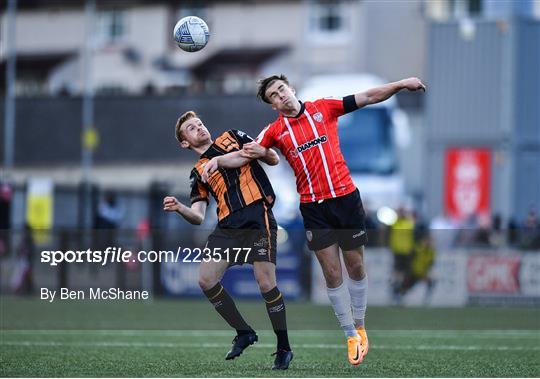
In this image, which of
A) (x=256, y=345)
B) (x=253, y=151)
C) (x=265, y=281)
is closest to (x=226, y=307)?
(x=265, y=281)

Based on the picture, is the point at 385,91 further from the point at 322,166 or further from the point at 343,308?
the point at 343,308

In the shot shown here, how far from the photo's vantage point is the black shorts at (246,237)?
12266mm

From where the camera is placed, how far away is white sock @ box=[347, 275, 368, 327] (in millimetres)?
12664

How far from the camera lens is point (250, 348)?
14.8 metres

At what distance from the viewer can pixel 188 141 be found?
12.6m

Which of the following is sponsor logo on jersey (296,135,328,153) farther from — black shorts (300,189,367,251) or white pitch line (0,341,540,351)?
white pitch line (0,341,540,351)

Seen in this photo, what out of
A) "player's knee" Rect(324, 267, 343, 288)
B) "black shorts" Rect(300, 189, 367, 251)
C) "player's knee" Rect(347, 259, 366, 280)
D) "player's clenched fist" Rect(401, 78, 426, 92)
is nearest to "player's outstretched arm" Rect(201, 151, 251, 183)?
"black shorts" Rect(300, 189, 367, 251)

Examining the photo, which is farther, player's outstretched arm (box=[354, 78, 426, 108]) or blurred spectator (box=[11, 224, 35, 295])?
blurred spectator (box=[11, 224, 35, 295])

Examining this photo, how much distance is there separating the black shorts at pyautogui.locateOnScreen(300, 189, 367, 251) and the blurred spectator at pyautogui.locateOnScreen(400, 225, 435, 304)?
12.0 metres

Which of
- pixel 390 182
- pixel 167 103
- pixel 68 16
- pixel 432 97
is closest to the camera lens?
pixel 390 182

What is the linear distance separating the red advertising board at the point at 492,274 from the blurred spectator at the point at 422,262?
2.04 feet

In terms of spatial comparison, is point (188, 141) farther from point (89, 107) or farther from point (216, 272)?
point (89, 107)

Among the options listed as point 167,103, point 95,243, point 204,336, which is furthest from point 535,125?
point 204,336

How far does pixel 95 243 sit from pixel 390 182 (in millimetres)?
12327
